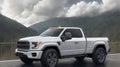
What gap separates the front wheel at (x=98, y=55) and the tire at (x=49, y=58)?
2.99 metres

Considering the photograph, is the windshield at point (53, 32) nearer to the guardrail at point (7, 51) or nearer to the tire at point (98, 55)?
the tire at point (98, 55)

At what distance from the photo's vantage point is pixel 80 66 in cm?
1341

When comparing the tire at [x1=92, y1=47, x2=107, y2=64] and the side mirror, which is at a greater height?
the side mirror

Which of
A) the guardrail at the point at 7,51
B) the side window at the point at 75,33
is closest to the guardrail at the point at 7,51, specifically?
the guardrail at the point at 7,51

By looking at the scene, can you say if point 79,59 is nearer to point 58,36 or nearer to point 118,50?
point 58,36

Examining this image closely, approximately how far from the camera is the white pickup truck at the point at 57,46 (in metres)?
12.2

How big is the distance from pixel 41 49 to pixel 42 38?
1.70 feet

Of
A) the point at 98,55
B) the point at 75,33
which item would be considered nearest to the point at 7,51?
the point at 75,33

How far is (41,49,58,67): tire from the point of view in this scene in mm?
12156

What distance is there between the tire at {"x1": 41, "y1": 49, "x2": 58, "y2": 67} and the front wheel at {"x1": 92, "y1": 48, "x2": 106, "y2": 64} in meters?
2.99

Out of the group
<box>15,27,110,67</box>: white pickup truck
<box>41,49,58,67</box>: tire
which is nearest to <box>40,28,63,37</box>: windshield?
<box>15,27,110,67</box>: white pickup truck

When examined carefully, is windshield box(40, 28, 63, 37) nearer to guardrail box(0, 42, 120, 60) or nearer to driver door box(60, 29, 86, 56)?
driver door box(60, 29, 86, 56)

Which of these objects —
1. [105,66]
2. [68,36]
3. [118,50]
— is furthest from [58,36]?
[118,50]

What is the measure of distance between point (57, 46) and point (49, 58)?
683mm
